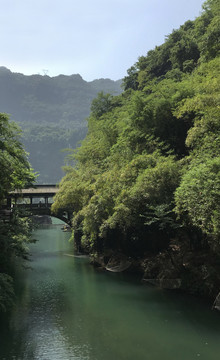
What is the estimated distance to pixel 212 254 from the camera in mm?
17281

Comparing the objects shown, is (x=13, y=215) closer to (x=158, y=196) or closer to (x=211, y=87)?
(x=158, y=196)

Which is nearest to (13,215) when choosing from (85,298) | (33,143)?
(85,298)

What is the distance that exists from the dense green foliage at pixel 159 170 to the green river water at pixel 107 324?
12.8ft

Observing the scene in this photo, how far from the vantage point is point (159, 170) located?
1903 centimetres

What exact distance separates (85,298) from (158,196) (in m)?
7.75

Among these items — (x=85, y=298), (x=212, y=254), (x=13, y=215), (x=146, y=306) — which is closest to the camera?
(x=146, y=306)

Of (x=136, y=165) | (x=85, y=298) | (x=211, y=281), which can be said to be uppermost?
(x=136, y=165)

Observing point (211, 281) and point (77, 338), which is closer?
point (77, 338)

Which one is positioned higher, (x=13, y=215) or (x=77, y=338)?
(x=13, y=215)

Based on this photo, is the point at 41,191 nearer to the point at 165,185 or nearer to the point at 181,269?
the point at 165,185

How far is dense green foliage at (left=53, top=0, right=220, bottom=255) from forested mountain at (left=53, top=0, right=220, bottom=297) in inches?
2.5

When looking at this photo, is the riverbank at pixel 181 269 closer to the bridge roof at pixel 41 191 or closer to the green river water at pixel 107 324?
the green river water at pixel 107 324

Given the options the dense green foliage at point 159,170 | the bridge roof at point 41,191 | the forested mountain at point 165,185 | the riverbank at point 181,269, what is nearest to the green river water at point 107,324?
the riverbank at point 181,269

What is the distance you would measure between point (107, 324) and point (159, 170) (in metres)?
9.47
